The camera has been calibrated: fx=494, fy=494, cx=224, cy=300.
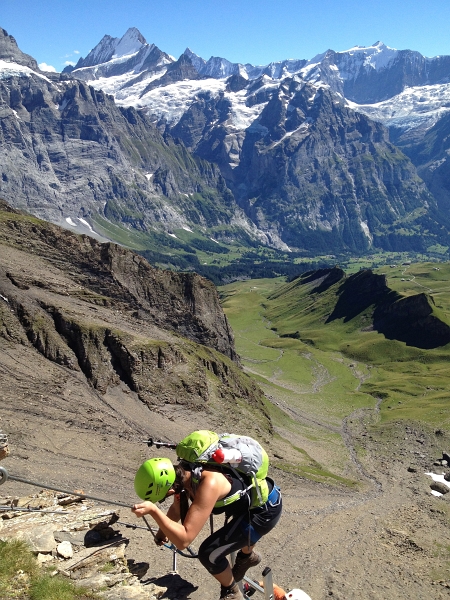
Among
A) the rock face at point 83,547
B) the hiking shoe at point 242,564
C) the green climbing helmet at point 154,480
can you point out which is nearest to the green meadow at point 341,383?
the rock face at point 83,547

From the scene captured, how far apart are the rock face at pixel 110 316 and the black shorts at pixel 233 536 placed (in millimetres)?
52007

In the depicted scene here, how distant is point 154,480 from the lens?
1099 centimetres

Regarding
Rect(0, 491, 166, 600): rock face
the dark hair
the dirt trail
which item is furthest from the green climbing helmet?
the dirt trail

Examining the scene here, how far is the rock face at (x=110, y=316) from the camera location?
65.7 metres

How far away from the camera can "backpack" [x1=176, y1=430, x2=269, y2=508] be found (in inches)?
457

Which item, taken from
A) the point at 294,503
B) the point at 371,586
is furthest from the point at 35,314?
the point at 371,586

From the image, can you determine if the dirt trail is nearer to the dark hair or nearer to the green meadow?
the dark hair

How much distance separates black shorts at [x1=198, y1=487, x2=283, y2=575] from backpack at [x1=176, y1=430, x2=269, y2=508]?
61 cm

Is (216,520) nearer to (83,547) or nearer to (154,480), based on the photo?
(83,547)

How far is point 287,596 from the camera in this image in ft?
48.2

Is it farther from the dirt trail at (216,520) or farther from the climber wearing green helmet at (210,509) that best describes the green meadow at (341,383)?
the climber wearing green helmet at (210,509)

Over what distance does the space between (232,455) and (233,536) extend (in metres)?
2.85

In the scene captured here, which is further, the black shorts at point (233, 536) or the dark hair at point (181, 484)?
the black shorts at point (233, 536)

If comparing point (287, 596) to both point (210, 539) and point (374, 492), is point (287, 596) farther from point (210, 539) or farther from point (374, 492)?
point (374, 492)
